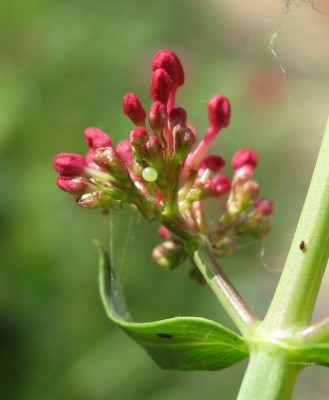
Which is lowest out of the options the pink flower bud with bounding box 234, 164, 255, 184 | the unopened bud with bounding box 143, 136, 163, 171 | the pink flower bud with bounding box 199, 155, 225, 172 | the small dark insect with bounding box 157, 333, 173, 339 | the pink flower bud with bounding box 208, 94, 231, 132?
the small dark insect with bounding box 157, 333, 173, 339

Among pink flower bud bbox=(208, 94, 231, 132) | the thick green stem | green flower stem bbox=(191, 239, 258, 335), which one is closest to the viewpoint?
the thick green stem

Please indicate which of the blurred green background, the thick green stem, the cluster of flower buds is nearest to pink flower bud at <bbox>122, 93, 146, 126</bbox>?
the cluster of flower buds

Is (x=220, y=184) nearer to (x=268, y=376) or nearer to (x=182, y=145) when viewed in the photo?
(x=182, y=145)

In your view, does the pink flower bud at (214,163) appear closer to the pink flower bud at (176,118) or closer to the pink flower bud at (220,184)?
the pink flower bud at (220,184)

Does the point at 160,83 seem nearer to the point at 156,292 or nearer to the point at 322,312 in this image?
the point at 156,292

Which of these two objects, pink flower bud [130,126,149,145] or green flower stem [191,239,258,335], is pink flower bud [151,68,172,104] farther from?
green flower stem [191,239,258,335]

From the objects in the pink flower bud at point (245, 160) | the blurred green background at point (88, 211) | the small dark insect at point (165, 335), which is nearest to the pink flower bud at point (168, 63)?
the pink flower bud at point (245, 160)

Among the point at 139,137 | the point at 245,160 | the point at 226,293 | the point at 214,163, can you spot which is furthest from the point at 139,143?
the point at 245,160
